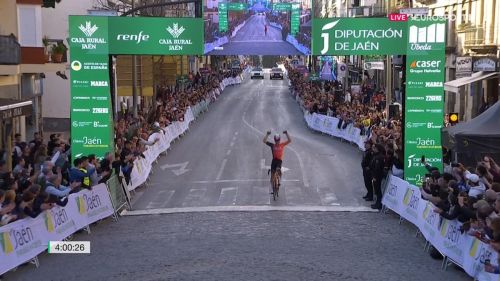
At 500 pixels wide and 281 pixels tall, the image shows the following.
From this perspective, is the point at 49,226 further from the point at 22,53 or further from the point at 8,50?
the point at 22,53

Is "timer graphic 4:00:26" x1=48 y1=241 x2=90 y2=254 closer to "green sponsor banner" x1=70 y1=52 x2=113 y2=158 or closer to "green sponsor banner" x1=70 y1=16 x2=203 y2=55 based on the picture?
"green sponsor banner" x1=70 y1=52 x2=113 y2=158

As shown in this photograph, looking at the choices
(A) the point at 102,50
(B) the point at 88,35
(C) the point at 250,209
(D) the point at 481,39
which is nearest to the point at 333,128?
(D) the point at 481,39

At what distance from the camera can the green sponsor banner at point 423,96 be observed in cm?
1789

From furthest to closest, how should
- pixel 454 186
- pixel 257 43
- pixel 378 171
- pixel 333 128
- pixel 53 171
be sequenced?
pixel 333 128 < pixel 257 43 < pixel 378 171 < pixel 53 171 < pixel 454 186

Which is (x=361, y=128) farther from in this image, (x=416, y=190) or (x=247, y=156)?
(x=416, y=190)

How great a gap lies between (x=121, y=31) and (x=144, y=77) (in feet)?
53.8

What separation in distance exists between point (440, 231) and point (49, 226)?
7064mm

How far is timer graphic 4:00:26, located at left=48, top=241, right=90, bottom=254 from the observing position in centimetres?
1318

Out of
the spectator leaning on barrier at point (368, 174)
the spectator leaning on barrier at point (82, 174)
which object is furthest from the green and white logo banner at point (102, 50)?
the spectator leaning on barrier at point (368, 174)

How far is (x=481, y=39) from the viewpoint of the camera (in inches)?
1342

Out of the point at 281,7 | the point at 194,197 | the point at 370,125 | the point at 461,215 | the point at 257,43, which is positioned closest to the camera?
the point at 461,215

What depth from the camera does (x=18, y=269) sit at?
39.8 feet

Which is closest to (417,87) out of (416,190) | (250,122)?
(416,190)

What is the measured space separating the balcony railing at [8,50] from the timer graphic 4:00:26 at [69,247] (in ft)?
33.8
